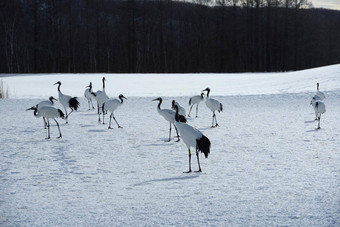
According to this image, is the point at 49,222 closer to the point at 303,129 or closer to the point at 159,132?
the point at 159,132

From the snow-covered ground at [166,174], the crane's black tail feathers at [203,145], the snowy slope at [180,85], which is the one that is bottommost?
the snow-covered ground at [166,174]

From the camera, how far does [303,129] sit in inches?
495

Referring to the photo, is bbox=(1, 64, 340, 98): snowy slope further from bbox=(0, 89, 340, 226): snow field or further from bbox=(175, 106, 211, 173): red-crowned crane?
bbox=(175, 106, 211, 173): red-crowned crane

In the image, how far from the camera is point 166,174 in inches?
298

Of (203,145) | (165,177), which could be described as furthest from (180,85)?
(165,177)

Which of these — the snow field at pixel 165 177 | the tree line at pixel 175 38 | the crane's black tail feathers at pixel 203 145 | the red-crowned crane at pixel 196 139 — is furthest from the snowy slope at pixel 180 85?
the tree line at pixel 175 38

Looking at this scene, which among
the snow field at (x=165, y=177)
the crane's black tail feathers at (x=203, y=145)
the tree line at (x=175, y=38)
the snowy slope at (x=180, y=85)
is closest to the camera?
the snow field at (x=165, y=177)

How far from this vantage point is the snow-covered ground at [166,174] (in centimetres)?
547

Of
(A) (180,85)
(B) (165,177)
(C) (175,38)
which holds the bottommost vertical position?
(B) (165,177)

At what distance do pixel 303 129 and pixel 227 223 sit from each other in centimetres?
825

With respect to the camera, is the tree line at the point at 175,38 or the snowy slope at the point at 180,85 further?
the tree line at the point at 175,38

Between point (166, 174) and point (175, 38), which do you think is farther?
point (175, 38)

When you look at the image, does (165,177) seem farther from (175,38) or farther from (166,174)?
(175,38)

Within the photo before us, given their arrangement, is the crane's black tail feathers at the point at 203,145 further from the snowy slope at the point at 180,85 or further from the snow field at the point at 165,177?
the snowy slope at the point at 180,85
